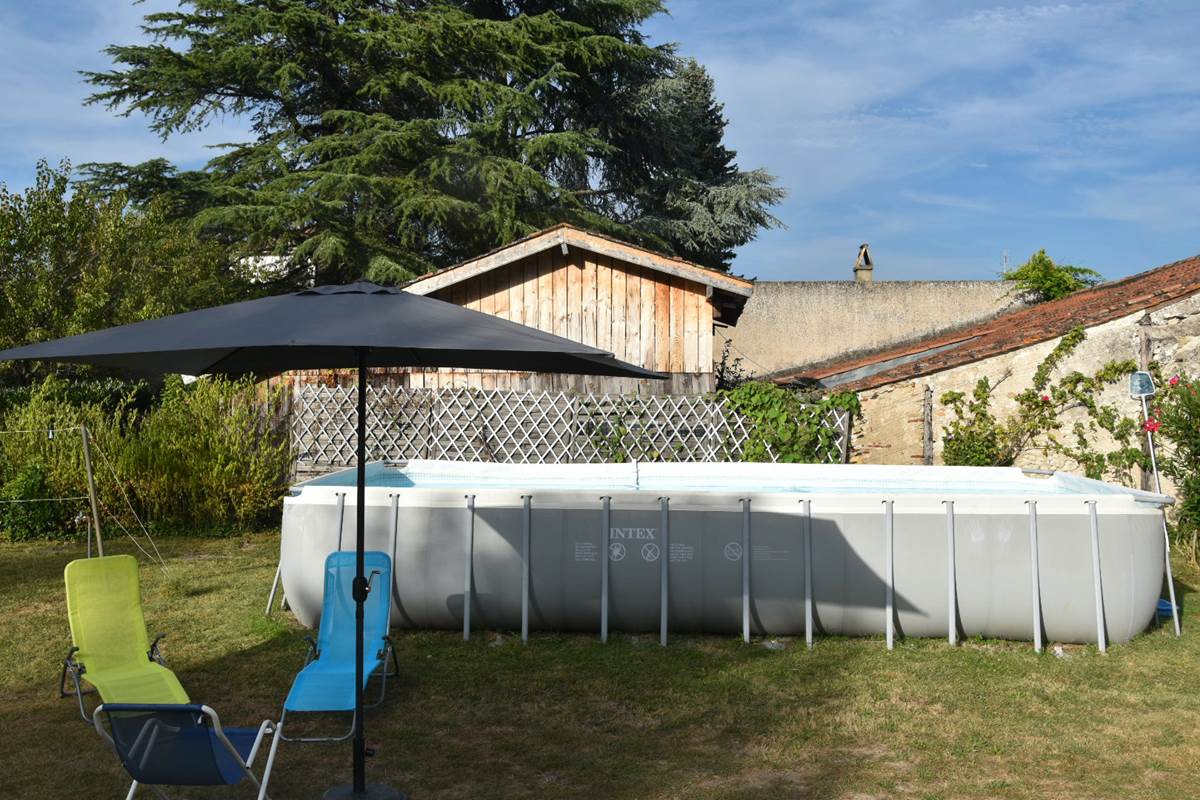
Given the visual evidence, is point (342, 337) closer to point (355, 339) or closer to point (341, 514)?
point (355, 339)

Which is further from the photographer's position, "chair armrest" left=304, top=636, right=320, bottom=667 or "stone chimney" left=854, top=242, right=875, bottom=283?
"stone chimney" left=854, top=242, right=875, bottom=283

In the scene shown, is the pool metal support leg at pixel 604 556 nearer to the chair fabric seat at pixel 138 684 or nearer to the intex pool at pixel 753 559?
the intex pool at pixel 753 559

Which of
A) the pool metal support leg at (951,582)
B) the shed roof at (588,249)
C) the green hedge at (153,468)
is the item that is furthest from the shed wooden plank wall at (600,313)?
the pool metal support leg at (951,582)

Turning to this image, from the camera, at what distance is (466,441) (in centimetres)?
1295

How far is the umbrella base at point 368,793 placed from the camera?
187 inches

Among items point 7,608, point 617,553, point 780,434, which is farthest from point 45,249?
point 617,553

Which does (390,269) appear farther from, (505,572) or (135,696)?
(135,696)

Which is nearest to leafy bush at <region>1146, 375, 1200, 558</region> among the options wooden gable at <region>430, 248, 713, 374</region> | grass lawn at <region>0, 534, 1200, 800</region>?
grass lawn at <region>0, 534, 1200, 800</region>

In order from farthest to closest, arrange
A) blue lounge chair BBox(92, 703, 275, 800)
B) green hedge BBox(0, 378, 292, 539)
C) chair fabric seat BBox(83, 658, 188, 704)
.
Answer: green hedge BBox(0, 378, 292, 539) → chair fabric seat BBox(83, 658, 188, 704) → blue lounge chair BBox(92, 703, 275, 800)

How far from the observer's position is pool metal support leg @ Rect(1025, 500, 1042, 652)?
7109mm

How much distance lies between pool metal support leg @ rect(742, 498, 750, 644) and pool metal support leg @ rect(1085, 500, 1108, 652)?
7.73 feet

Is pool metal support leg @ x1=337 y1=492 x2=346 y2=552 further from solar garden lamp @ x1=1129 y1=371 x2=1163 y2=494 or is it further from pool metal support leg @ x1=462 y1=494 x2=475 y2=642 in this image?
solar garden lamp @ x1=1129 y1=371 x2=1163 y2=494

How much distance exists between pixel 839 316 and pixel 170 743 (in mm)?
→ 26261

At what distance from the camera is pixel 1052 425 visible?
1249cm
